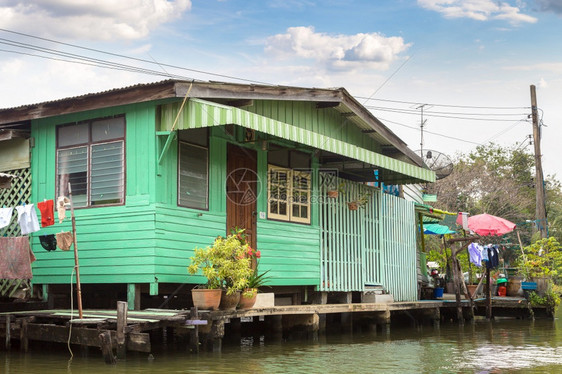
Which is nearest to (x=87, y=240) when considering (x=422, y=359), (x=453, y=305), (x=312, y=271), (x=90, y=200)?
(x=90, y=200)

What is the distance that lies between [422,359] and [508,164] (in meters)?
36.1

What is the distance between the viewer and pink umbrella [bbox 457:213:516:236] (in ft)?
63.2

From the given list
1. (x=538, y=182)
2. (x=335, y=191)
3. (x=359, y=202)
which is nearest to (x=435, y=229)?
(x=538, y=182)

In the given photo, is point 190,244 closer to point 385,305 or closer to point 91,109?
point 91,109

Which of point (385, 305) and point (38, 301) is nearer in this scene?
point (38, 301)

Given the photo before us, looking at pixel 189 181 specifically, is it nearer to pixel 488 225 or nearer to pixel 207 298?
pixel 207 298

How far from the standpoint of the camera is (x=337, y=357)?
1159cm

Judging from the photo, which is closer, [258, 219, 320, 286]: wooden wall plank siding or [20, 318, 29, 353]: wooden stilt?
[20, 318, 29, 353]: wooden stilt

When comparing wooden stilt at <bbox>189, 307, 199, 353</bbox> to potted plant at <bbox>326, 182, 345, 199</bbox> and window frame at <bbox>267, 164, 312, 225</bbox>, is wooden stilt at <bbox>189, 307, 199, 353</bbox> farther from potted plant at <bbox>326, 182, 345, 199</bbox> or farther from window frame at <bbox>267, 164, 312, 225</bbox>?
potted plant at <bbox>326, 182, 345, 199</bbox>

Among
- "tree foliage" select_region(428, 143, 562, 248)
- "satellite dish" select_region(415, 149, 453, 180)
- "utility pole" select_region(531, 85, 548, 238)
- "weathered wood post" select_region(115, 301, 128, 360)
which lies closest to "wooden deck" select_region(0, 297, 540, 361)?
"weathered wood post" select_region(115, 301, 128, 360)

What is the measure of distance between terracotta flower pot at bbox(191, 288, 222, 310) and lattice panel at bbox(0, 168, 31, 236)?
4.26 m

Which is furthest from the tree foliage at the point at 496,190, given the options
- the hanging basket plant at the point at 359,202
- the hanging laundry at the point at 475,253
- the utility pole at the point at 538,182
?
the hanging basket plant at the point at 359,202

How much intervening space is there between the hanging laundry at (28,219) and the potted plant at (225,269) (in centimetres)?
269

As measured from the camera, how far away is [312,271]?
51.0 feet
